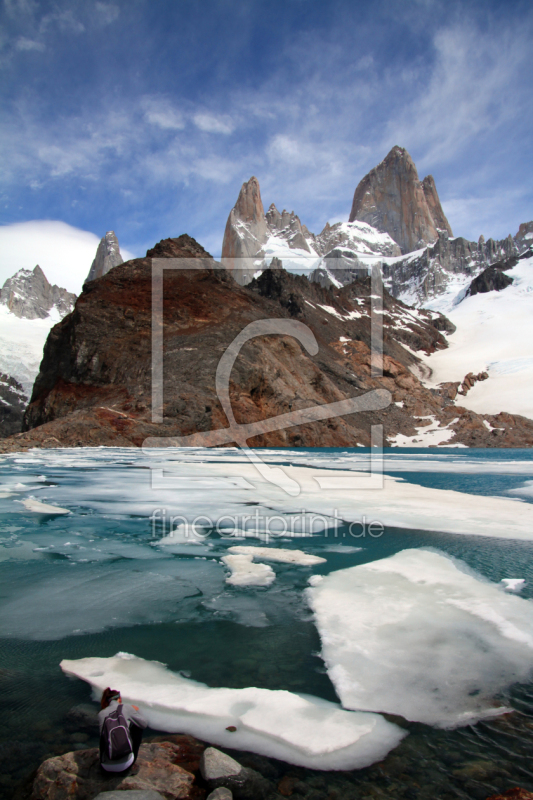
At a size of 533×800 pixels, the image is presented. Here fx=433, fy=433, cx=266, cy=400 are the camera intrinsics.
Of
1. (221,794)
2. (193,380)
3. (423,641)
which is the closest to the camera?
(221,794)

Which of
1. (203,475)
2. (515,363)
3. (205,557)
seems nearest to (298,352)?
(203,475)

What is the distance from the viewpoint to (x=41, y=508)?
38.8 ft

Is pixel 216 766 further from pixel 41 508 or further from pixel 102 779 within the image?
pixel 41 508

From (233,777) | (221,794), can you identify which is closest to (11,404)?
(233,777)

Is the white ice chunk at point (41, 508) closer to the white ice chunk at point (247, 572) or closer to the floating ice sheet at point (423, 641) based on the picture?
the white ice chunk at point (247, 572)

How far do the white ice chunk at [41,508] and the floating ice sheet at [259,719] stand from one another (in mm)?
8147

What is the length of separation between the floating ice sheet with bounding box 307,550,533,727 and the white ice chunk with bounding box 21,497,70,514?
8.08m

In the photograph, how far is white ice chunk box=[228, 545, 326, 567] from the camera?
773 cm

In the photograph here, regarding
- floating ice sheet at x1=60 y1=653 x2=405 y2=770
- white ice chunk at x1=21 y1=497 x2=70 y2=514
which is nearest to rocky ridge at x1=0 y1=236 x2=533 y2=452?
white ice chunk at x1=21 y1=497 x2=70 y2=514

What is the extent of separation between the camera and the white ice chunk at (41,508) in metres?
11.4

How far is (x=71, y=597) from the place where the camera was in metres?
5.91

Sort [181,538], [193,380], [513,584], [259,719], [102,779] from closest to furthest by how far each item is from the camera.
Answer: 1. [102,779]
2. [259,719]
3. [513,584]
4. [181,538]
5. [193,380]

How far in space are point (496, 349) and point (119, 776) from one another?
157 metres
